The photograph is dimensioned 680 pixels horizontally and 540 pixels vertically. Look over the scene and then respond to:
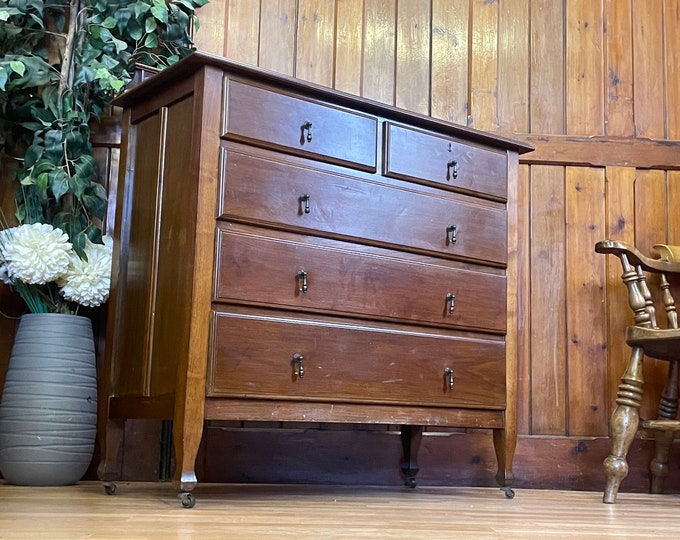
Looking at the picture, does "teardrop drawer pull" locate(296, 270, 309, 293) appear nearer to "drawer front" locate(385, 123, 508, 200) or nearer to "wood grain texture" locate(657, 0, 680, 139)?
"drawer front" locate(385, 123, 508, 200)

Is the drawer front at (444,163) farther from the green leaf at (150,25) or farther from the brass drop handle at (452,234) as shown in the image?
the green leaf at (150,25)

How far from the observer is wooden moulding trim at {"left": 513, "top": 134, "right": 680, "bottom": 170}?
9.82 ft

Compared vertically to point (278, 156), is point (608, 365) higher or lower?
lower

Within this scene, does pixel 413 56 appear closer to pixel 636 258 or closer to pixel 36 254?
pixel 636 258

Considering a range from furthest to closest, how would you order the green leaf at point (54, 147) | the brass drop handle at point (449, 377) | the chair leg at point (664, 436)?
the chair leg at point (664, 436) → the green leaf at point (54, 147) → the brass drop handle at point (449, 377)

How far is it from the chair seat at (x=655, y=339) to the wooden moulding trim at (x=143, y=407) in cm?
130

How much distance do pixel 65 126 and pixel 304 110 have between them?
805 millimetres

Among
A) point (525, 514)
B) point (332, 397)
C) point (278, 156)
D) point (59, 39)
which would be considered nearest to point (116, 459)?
point (332, 397)

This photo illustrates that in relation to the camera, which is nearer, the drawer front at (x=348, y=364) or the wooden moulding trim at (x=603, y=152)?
the drawer front at (x=348, y=364)

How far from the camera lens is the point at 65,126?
255 centimetres

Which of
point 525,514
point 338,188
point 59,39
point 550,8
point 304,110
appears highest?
point 550,8

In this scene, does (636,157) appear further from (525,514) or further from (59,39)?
(59,39)

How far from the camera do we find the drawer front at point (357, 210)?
203 cm

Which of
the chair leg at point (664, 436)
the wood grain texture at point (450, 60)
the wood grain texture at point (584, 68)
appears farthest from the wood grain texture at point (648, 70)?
the chair leg at point (664, 436)
